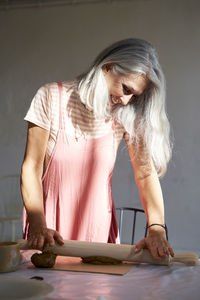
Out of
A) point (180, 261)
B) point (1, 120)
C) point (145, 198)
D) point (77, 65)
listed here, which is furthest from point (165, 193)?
point (180, 261)

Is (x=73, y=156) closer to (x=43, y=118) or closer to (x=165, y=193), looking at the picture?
(x=43, y=118)

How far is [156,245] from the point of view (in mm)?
1347

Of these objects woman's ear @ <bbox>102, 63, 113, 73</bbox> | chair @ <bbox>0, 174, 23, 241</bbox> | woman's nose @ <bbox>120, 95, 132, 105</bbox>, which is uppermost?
woman's ear @ <bbox>102, 63, 113, 73</bbox>

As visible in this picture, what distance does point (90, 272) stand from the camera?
120 cm

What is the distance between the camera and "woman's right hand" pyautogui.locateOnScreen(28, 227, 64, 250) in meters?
1.33

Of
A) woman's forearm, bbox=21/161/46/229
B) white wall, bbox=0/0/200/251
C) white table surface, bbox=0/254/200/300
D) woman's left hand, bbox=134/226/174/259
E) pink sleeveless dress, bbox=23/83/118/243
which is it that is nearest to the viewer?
white table surface, bbox=0/254/200/300

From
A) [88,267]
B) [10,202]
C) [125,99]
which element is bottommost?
[10,202]

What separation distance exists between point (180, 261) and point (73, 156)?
57cm

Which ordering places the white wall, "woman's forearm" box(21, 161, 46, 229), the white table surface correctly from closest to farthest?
the white table surface, "woman's forearm" box(21, 161, 46, 229), the white wall

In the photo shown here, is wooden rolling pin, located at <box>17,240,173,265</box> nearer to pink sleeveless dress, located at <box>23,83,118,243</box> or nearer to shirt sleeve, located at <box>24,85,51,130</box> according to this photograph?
pink sleeveless dress, located at <box>23,83,118,243</box>

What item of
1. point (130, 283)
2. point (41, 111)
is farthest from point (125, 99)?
point (130, 283)

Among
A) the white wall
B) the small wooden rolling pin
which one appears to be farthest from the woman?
the white wall

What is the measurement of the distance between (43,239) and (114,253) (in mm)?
237

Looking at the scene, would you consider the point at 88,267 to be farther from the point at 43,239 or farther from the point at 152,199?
the point at 152,199
